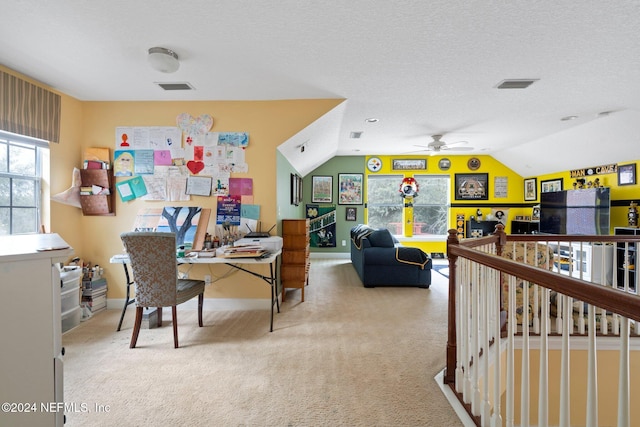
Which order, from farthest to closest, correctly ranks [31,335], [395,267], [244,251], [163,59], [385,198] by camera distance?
[385,198] < [395,267] < [244,251] < [163,59] < [31,335]

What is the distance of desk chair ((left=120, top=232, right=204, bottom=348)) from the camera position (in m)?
2.28

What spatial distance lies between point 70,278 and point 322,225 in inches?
186

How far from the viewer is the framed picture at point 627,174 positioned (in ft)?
14.0

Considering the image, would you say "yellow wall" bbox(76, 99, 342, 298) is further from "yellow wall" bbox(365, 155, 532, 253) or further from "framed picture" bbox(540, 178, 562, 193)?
"framed picture" bbox(540, 178, 562, 193)

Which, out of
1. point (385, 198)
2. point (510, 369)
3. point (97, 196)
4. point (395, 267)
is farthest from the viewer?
point (385, 198)

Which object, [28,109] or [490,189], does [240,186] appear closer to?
[28,109]

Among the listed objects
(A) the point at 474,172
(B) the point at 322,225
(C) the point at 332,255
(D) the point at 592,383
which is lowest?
(C) the point at 332,255

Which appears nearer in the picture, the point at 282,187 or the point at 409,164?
the point at 282,187

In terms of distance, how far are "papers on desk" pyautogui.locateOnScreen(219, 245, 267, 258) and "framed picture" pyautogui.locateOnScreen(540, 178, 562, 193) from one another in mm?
6091

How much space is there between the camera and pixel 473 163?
6656mm

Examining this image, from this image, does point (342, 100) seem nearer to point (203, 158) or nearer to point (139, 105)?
point (203, 158)

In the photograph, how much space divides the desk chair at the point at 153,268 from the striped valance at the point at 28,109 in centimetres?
151

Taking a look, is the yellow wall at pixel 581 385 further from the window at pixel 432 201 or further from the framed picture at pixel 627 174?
the window at pixel 432 201

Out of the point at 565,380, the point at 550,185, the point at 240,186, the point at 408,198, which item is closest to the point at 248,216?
the point at 240,186
